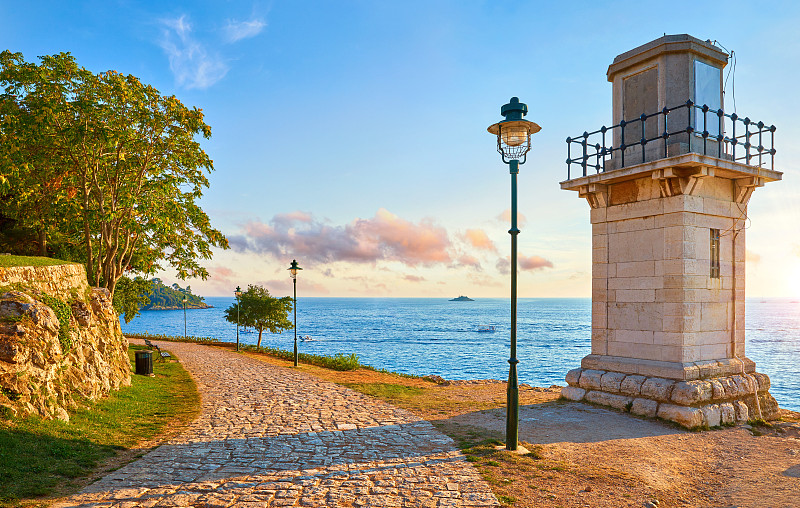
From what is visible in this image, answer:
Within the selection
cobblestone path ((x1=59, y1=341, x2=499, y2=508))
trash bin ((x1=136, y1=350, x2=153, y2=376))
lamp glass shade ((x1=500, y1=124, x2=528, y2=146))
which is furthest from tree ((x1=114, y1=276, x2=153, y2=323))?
lamp glass shade ((x1=500, y1=124, x2=528, y2=146))

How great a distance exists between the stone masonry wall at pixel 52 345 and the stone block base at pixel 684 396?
495 inches

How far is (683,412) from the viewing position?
1092cm

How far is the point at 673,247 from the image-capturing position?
1173 centimetres

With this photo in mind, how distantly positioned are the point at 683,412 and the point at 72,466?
12.1 m

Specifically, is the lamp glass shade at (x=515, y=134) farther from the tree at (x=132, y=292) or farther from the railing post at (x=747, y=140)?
the tree at (x=132, y=292)

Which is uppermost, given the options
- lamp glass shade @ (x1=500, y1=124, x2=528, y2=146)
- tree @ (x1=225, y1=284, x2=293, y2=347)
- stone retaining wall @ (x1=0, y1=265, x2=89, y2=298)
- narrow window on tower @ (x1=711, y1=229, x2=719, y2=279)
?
lamp glass shade @ (x1=500, y1=124, x2=528, y2=146)

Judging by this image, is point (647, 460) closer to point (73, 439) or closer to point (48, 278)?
point (73, 439)

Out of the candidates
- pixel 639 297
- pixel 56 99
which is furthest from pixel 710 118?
pixel 56 99

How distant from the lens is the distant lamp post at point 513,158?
8758 mm

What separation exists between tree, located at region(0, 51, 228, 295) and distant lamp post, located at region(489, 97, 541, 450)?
1369 centimetres

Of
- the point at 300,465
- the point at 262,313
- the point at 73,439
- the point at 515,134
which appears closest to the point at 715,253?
the point at 515,134

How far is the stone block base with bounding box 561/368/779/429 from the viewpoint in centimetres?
1103

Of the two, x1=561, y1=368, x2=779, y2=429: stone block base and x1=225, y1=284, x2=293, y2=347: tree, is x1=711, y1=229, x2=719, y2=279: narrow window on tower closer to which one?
x1=561, y1=368, x2=779, y2=429: stone block base

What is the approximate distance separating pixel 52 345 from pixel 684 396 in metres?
14.3
